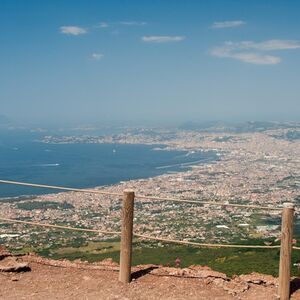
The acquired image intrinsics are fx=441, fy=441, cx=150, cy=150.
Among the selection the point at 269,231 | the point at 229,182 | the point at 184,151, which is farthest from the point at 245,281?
the point at 184,151

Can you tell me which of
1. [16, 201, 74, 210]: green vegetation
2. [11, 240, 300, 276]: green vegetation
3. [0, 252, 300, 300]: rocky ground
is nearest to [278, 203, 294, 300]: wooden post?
[0, 252, 300, 300]: rocky ground

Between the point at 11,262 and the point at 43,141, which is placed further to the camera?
the point at 43,141

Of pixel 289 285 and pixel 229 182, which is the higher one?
pixel 289 285

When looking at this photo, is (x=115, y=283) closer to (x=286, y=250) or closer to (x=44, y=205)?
(x=286, y=250)

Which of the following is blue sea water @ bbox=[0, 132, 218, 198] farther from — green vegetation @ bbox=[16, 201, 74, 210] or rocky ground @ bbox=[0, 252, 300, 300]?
rocky ground @ bbox=[0, 252, 300, 300]

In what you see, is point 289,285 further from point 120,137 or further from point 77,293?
point 120,137
